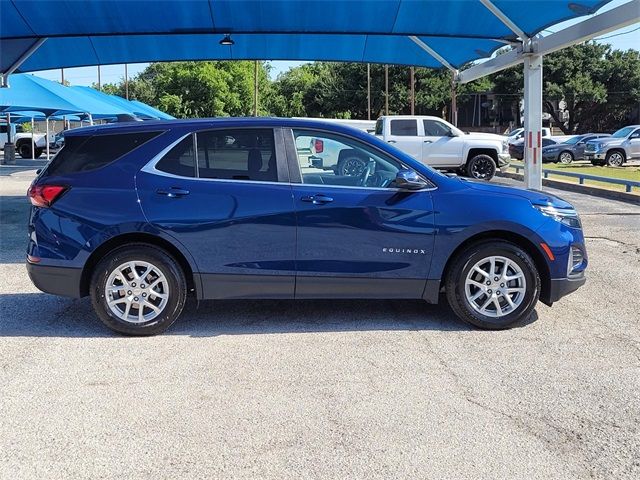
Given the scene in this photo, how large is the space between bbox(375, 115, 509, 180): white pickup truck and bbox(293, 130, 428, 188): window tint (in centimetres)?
Answer: 1412

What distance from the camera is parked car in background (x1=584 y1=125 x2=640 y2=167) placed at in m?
27.6

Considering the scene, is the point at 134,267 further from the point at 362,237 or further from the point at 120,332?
the point at 362,237

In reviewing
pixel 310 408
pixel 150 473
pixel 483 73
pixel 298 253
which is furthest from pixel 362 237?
pixel 483 73

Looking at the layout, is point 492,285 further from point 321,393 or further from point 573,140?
point 573,140

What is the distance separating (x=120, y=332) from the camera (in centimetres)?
552

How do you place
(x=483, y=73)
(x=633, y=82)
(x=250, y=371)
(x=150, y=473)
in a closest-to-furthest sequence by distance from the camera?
(x=150, y=473), (x=250, y=371), (x=483, y=73), (x=633, y=82)

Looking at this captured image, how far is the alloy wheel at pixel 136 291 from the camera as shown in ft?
17.9

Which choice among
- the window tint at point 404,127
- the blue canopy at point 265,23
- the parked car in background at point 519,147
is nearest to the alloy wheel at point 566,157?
the parked car in background at point 519,147

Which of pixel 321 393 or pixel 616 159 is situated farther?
pixel 616 159

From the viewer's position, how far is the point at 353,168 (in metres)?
5.71

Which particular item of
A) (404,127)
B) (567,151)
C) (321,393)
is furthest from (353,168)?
(567,151)

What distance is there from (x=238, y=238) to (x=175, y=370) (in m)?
1.23

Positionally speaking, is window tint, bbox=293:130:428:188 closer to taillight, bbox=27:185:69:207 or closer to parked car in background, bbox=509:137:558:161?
taillight, bbox=27:185:69:207

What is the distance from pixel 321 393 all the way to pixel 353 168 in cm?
214
